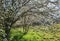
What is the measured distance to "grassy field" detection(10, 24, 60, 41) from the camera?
439 inches

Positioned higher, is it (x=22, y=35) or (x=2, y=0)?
(x=2, y=0)

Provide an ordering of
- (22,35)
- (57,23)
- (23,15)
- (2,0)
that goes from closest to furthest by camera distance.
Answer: (2,0) → (23,15) → (22,35) → (57,23)

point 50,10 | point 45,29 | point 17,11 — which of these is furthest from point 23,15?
point 45,29

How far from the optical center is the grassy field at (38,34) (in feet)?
36.6

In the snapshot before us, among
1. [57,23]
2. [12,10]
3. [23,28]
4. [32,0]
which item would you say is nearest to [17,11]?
[12,10]

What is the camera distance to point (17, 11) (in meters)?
9.58

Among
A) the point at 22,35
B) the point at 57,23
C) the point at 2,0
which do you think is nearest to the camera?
the point at 2,0

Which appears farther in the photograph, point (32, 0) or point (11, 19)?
point (32, 0)

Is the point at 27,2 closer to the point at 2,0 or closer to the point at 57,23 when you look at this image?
the point at 2,0

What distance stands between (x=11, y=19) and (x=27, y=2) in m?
1.06

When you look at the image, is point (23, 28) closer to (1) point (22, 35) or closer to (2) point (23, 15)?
(1) point (22, 35)

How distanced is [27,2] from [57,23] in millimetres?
3097

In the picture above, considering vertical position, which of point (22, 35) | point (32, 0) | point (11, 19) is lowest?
point (22, 35)

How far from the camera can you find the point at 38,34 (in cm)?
1141
